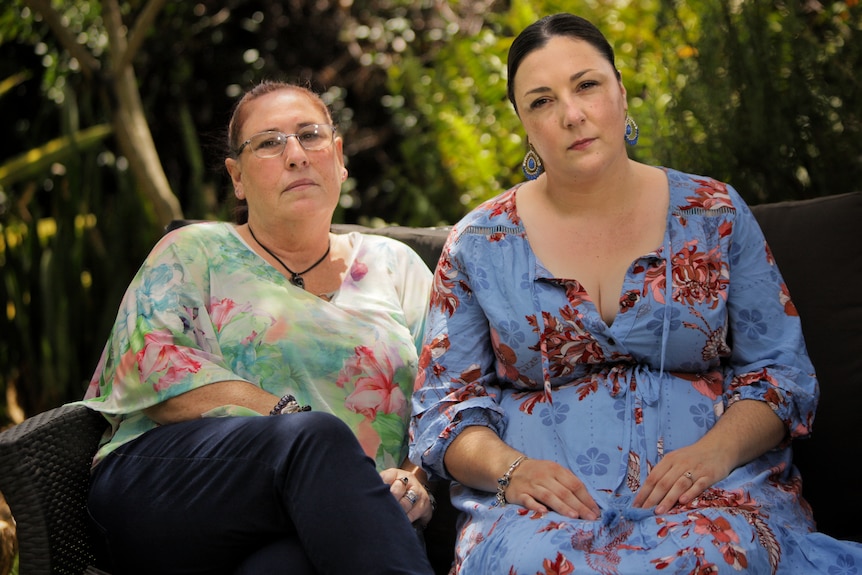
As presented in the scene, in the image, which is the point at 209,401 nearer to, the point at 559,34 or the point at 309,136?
the point at 309,136

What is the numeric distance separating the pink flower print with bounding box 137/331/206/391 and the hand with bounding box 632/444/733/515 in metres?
1.16

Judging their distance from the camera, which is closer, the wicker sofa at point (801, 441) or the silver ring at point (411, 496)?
the wicker sofa at point (801, 441)

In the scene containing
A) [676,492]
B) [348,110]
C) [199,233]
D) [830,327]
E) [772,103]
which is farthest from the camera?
[348,110]

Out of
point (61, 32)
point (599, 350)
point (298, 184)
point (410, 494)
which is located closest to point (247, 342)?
point (298, 184)

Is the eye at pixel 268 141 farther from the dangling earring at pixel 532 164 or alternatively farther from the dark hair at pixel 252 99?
the dangling earring at pixel 532 164

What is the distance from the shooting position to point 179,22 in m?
6.19

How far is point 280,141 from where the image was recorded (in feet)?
9.48

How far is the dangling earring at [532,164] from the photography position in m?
2.67

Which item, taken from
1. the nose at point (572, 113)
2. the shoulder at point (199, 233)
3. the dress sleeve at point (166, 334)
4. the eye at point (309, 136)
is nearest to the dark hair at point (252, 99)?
the eye at point (309, 136)

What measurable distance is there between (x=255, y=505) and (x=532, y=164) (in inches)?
45.5

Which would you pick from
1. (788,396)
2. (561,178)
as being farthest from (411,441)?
(788,396)

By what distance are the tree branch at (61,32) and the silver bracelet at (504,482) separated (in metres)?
3.18

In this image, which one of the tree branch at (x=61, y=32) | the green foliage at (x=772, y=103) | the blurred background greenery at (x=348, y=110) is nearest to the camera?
the green foliage at (x=772, y=103)

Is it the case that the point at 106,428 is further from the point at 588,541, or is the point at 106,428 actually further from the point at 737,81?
the point at 737,81
